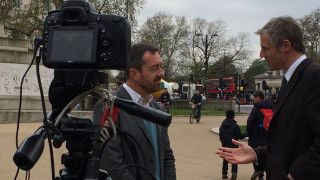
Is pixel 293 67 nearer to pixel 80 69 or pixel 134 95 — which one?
pixel 134 95

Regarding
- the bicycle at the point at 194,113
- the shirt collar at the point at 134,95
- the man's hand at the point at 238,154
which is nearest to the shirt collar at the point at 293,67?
the man's hand at the point at 238,154

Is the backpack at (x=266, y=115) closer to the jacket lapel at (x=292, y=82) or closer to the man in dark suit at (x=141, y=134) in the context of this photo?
the man in dark suit at (x=141, y=134)

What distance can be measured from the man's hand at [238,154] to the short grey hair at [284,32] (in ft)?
2.29

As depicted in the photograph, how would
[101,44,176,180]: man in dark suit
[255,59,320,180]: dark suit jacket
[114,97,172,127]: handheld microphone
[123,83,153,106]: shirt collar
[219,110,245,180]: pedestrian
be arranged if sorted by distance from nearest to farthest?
[114,97,172,127]: handheld microphone
[255,59,320,180]: dark suit jacket
[101,44,176,180]: man in dark suit
[123,83,153,106]: shirt collar
[219,110,245,180]: pedestrian

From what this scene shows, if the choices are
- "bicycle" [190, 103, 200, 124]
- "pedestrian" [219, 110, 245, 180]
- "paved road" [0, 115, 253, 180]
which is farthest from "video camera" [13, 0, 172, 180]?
"bicycle" [190, 103, 200, 124]

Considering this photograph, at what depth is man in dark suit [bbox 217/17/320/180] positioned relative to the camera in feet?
8.45

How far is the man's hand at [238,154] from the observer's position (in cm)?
300

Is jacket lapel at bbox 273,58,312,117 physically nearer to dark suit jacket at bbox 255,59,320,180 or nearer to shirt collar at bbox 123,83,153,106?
dark suit jacket at bbox 255,59,320,180

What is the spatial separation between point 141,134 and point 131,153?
0.78ft

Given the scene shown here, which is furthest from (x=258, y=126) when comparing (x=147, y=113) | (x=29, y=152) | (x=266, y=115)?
(x=29, y=152)

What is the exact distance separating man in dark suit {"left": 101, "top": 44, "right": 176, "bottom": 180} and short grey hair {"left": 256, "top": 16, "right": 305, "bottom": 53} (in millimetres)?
795

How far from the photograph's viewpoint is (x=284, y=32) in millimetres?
2844

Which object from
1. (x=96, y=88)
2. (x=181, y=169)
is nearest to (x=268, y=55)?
(x=96, y=88)

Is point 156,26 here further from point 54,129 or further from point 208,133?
point 54,129
